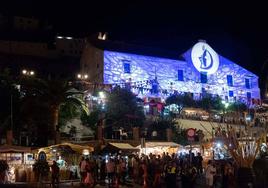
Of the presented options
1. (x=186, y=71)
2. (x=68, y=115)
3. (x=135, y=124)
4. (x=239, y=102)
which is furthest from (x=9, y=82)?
(x=239, y=102)

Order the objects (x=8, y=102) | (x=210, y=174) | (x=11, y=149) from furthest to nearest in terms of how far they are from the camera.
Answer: (x=8, y=102) < (x=11, y=149) < (x=210, y=174)

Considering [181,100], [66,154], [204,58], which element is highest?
[204,58]

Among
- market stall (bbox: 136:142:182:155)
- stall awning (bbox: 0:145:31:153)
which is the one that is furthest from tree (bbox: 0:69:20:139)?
market stall (bbox: 136:142:182:155)

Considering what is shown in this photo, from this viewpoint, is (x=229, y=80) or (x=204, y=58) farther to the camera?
(x=229, y=80)

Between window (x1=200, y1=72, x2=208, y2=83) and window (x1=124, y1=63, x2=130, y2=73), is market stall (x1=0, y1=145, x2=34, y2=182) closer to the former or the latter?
window (x1=124, y1=63, x2=130, y2=73)

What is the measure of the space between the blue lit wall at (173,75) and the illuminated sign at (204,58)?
26.4 inches

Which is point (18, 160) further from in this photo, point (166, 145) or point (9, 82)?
point (9, 82)

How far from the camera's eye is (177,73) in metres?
57.1

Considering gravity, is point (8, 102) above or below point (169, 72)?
below

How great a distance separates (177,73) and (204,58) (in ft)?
16.3

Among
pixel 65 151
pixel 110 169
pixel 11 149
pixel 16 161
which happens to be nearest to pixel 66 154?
pixel 65 151

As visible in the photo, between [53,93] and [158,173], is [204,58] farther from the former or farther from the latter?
[158,173]

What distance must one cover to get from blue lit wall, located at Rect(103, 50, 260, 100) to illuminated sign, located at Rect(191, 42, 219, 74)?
26.4 inches

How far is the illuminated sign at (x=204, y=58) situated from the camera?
2309 inches
